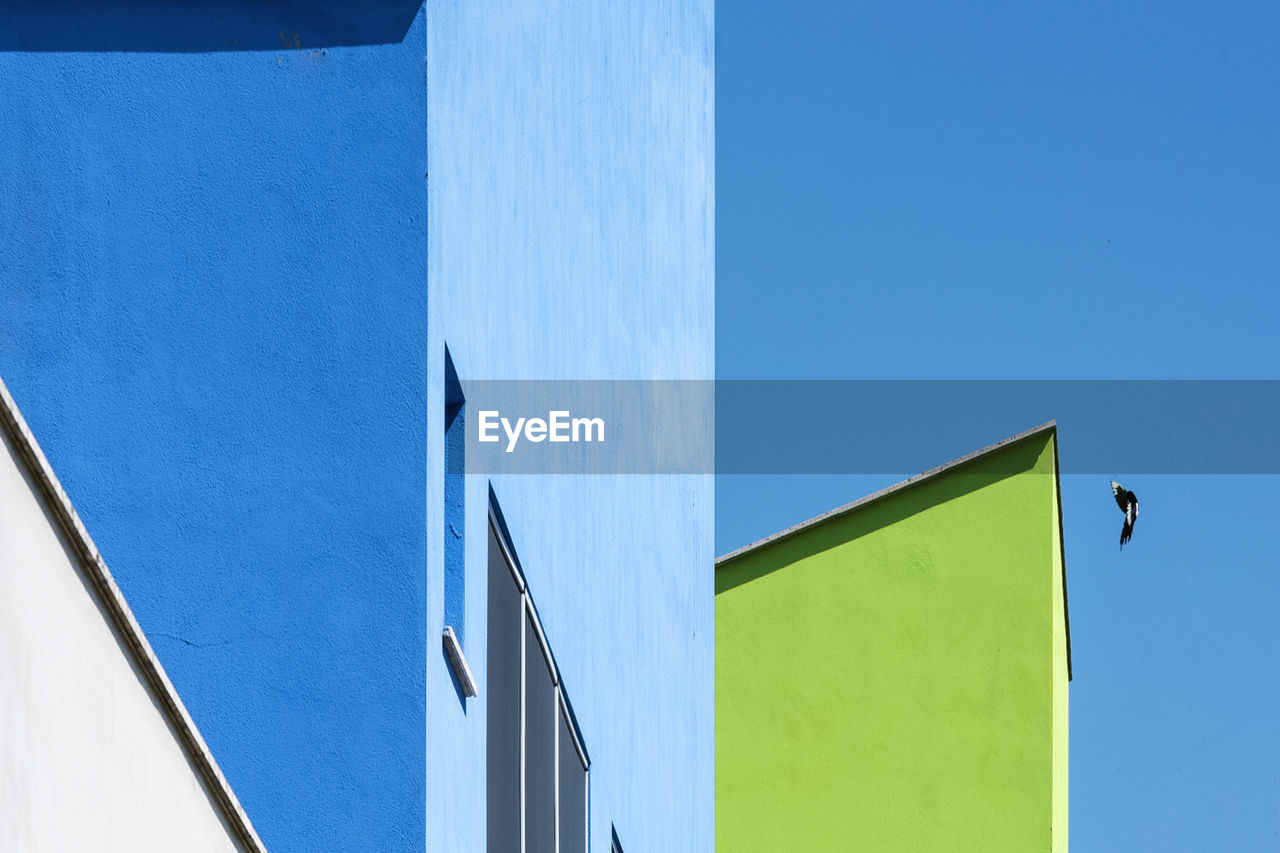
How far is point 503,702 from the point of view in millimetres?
6023

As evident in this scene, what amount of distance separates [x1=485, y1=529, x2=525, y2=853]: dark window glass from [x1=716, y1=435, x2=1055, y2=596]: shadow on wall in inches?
357

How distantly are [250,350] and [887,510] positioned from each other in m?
10.8

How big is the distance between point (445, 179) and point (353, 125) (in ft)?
0.97

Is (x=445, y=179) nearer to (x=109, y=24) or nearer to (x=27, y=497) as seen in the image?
(x=109, y=24)

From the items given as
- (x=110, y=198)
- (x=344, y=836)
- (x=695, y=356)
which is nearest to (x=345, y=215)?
(x=110, y=198)

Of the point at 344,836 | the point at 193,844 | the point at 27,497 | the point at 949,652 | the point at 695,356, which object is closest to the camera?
the point at 27,497

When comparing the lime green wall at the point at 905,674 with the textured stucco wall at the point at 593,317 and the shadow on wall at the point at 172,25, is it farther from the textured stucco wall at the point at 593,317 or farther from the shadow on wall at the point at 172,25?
the shadow on wall at the point at 172,25

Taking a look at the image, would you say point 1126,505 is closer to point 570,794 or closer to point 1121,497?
point 1121,497

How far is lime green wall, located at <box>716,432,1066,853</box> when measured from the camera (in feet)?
48.9

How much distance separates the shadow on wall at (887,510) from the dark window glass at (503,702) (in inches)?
357

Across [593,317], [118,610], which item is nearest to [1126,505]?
[593,317]

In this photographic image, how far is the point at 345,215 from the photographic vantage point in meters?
4.93

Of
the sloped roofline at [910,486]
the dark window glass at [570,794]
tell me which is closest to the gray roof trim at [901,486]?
the sloped roofline at [910,486]

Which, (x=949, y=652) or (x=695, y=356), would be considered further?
(x=949, y=652)
